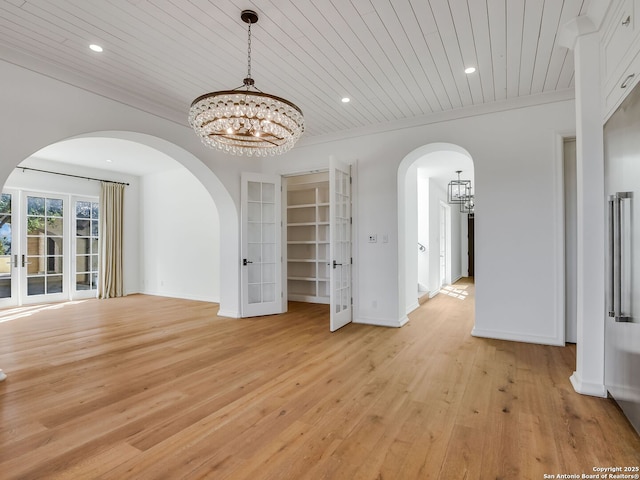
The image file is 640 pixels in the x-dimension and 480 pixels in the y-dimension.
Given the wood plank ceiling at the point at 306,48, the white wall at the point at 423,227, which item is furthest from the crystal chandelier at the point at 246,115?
the white wall at the point at 423,227

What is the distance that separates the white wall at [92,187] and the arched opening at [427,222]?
6.58 m

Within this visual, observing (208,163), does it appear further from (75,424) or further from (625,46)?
(625,46)

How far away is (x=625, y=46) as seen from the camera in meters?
2.00

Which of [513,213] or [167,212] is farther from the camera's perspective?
[167,212]

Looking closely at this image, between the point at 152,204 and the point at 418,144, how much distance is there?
21.2 feet

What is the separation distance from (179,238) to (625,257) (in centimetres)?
740

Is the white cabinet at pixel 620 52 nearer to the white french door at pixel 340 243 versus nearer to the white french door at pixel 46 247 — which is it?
the white french door at pixel 340 243

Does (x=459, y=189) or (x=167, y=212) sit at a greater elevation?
(x=459, y=189)

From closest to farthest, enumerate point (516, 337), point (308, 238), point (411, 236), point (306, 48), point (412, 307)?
point (306, 48) → point (516, 337) → point (412, 307) → point (411, 236) → point (308, 238)

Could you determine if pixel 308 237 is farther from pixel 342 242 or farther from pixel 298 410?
pixel 298 410

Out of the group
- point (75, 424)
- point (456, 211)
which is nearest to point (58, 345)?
point (75, 424)

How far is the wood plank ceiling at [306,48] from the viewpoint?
2330 mm

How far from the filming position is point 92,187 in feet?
24.1

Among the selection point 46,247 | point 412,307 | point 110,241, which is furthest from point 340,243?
point 46,247
